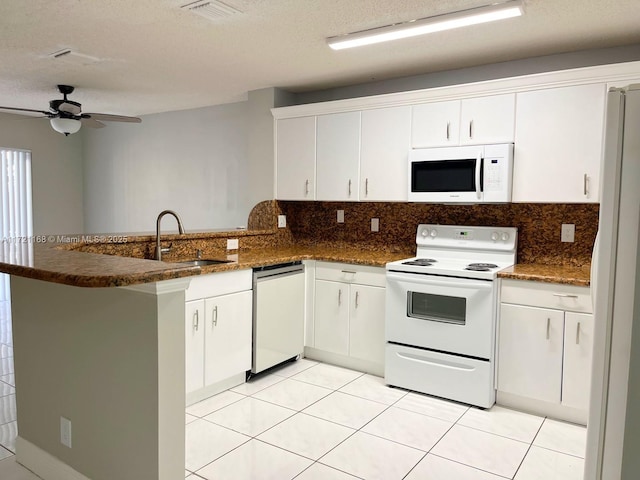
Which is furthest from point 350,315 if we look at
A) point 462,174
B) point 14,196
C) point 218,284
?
point 14,196

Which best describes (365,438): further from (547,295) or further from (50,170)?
(50,170)

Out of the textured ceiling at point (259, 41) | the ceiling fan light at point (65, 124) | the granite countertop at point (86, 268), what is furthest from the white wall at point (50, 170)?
the granite countertop at point (86, 268)

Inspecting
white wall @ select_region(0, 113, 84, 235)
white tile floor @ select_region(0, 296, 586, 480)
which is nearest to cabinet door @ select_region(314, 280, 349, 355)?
white tile floor @ select_region(0, 296, 586, 480)

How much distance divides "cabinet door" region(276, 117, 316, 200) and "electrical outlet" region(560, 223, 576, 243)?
6.68ft

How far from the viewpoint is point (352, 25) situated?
291 centimetres

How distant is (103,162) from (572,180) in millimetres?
6207

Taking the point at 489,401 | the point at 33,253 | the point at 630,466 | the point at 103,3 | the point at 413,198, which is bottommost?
the point at 489,401

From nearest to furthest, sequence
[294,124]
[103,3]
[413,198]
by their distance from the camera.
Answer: [103,3], [413,198], [294,124]

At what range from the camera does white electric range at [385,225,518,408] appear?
3.10 metres

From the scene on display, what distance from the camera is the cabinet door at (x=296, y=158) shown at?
4.27 m

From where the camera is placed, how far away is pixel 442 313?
129 inches

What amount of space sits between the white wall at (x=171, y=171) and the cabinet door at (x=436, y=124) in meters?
2.36

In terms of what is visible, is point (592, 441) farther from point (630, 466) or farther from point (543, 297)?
point (543, 297)

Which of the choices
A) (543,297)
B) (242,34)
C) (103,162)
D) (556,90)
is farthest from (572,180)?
(103,162)
